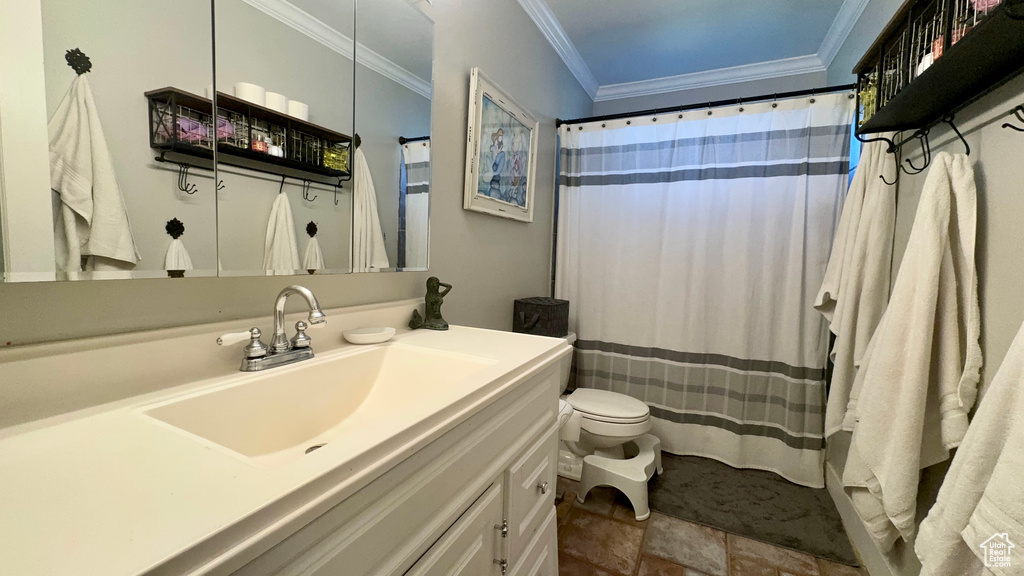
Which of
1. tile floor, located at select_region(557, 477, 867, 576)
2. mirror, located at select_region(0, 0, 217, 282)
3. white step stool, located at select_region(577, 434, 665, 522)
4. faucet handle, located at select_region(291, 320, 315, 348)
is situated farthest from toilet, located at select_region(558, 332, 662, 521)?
mirror, located at select_region(0, 0, 217, 282)

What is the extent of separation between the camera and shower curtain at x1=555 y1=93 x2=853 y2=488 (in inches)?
79.1

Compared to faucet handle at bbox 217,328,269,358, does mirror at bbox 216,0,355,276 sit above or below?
above

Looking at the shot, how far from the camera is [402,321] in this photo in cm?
131

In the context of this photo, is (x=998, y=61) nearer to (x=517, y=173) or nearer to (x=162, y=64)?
(x=517, y=173)

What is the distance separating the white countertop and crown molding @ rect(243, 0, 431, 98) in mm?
847

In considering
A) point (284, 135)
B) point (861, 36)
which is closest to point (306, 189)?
point (284, 135)

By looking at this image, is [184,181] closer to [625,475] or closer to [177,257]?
[177,257]

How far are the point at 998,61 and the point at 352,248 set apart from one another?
1.53m

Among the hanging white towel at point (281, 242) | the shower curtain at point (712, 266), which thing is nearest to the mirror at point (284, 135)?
the hanging white towel at point (281, 242)

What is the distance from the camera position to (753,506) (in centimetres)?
186

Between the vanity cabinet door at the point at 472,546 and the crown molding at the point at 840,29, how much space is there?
104 inches

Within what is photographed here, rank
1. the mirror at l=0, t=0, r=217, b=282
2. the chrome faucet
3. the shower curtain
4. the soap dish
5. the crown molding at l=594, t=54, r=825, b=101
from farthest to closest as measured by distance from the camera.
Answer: the crown molding at l=594, t=54, r=825, b=101 < the shower curtain < the soap dish < the chrome faucet < the mirror at l=0, t=0, r=217, b=282

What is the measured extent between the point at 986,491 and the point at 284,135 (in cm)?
152

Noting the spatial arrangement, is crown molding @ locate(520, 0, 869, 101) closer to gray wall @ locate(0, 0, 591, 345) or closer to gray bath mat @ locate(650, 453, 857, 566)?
gray wall @ locate(0, 0, 591, 345)
